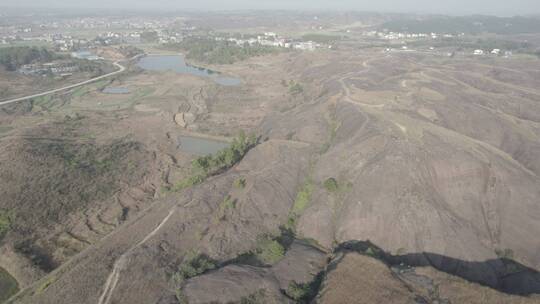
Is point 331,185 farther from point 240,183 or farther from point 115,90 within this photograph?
point 115,90

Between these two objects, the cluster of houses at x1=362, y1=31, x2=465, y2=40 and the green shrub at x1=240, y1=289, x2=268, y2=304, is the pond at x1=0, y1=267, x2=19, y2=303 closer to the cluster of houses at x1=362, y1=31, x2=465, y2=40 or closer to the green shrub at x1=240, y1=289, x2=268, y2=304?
the green shrub at x1=240, y1=289, x2=268, y2=304

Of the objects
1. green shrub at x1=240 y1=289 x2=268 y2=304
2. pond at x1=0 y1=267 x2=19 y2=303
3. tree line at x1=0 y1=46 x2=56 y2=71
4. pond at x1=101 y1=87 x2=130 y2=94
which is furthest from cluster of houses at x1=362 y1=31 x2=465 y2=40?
pond at x1=0 y1=267 x2=19 y2=303

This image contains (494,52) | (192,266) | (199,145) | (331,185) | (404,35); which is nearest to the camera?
(192,266)

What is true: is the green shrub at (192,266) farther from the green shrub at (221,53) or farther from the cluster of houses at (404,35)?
the cluster of houses at (404,35)

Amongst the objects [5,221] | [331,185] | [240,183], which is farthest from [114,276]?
[331,185]

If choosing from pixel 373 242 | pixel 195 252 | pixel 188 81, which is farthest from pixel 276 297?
pixel 188 81

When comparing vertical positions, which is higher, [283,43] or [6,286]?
[283,43]
